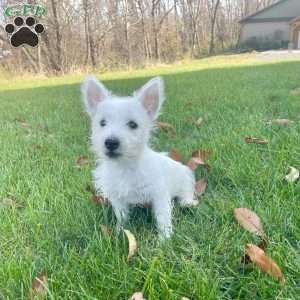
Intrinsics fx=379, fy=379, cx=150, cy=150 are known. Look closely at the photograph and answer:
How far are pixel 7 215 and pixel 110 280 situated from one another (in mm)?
857

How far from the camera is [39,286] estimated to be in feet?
4.29

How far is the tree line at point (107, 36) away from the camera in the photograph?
13797 mm

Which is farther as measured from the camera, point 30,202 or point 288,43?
point 288,43

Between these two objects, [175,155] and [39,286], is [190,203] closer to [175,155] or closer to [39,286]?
[175,155]

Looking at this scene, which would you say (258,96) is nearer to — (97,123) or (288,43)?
(97,123)

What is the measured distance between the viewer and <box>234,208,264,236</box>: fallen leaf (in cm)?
156

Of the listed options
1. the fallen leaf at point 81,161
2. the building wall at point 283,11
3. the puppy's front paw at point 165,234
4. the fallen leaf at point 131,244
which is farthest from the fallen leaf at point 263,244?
the building wall at point 283,11

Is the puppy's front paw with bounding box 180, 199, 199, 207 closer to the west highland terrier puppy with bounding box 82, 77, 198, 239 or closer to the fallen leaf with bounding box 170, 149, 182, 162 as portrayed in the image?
the west highland terrier puppy with bounding box 82, 77, 198, 239

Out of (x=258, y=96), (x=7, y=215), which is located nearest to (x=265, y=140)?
(x=7, y=215)

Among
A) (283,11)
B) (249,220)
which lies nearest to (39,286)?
(249,220)

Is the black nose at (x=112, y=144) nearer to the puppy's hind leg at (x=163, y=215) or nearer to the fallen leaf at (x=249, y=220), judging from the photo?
the puppy's hind leg at (x=163, y=215)

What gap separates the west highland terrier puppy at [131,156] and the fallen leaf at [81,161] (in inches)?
25.0

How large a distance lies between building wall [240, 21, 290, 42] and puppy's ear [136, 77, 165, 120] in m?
31.9

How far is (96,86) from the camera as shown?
6.84 feet
